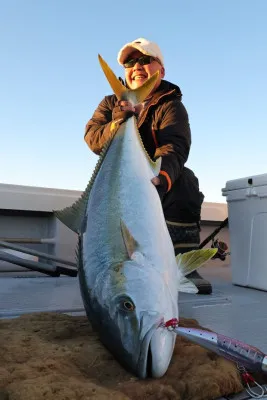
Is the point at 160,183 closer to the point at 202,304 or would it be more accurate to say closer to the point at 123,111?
the point at 123,111

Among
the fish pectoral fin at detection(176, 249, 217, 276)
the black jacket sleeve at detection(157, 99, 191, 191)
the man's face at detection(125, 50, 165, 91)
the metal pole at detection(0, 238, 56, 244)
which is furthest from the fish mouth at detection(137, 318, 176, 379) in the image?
the metal pole at detection(0, 238, 56, 244)

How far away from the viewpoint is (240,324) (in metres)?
1.76

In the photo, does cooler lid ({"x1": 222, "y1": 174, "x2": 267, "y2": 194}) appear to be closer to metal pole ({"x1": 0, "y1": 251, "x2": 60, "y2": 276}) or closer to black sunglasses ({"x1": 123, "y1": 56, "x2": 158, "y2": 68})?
black sunglasses ({"x1": 123, "y1": 56, "x2": 158, "y2": 68})

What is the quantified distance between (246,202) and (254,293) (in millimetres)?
684

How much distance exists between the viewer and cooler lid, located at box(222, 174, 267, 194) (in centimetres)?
282

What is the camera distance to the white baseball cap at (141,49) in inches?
98.2

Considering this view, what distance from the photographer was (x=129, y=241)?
4.34ft

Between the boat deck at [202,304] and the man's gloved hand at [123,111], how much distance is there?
1.00 meters

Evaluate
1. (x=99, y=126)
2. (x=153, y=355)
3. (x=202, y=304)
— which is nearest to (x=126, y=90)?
(x=99, y=126)

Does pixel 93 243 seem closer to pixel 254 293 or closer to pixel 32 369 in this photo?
pixel 32 369

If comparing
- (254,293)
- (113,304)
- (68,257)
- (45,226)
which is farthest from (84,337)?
(45,226)

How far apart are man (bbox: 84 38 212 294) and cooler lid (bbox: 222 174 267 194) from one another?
0.36 metres

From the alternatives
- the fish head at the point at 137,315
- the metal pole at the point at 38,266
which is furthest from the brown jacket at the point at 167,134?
the metal pole at the point at 38,266

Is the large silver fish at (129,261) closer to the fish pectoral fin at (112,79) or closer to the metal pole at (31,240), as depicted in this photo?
the fish pectoral fin at (112,79)
